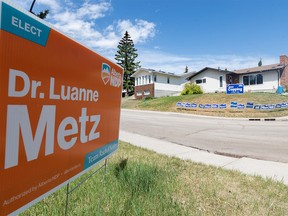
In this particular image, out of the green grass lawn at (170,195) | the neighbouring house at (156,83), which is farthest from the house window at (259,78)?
the green grass lawn at (170,195)

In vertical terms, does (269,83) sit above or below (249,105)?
above

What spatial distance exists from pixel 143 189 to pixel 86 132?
170 centimetres

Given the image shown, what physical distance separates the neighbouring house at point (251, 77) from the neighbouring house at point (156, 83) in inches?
171

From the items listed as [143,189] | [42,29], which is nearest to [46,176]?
[42,29]

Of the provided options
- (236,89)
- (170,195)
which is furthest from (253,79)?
(170,195)

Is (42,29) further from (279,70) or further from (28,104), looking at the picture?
(279,70)

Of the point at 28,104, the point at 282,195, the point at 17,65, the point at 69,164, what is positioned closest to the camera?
the point at 17,65

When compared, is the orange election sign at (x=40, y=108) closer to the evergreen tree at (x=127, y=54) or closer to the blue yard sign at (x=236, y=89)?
the blue yard sign at (x=236, y=89)

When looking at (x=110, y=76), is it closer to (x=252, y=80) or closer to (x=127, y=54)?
(x=252, y=80)

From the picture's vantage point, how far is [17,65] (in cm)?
151

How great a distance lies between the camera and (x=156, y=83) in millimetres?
46469

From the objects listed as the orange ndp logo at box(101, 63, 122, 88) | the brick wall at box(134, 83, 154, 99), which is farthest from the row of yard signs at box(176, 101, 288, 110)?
the orange ndp logo at box(101, 63, 122, 88)

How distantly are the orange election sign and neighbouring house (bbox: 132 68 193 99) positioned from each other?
43299 mm

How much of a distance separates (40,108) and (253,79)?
43731 millimetres
